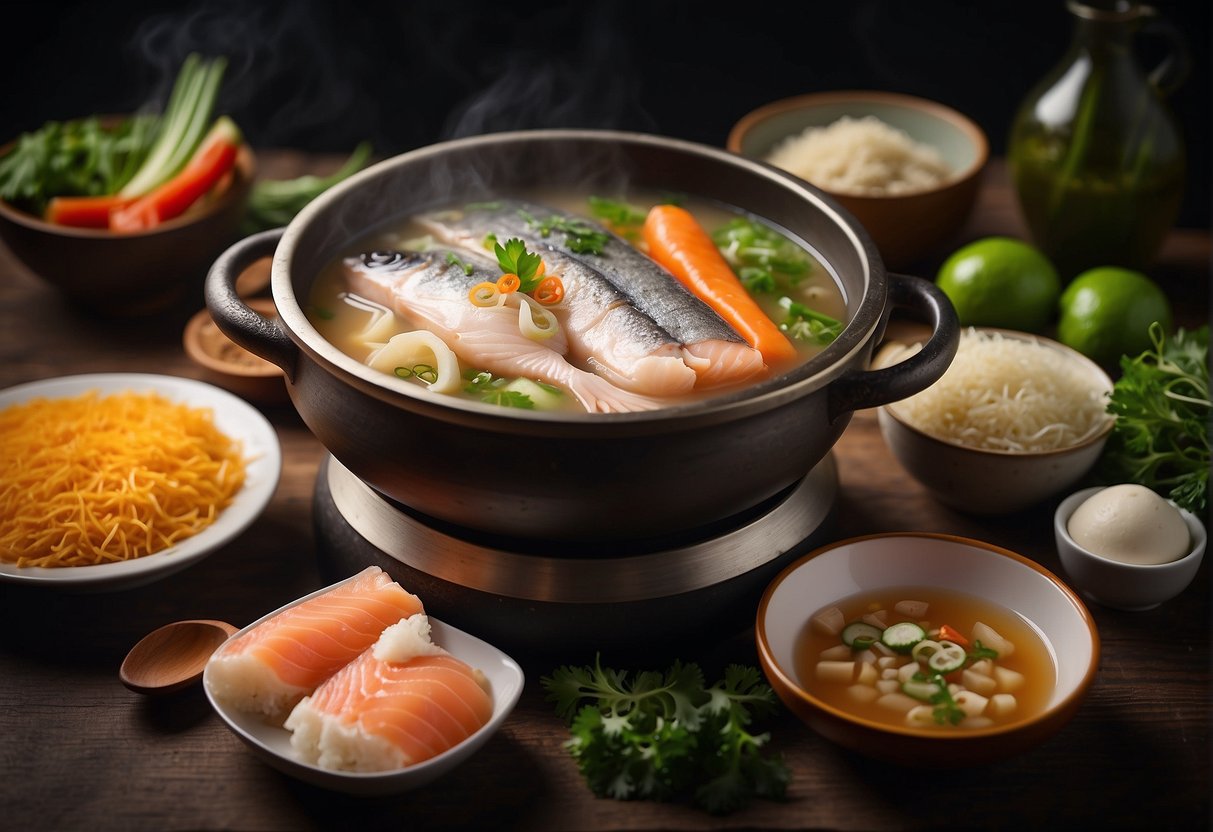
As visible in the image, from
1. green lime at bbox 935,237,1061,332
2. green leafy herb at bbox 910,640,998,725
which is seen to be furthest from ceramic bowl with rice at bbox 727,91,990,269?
green leafy herb at bbox 910,640,998,725

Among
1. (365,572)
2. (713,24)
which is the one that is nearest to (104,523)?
(365,572)

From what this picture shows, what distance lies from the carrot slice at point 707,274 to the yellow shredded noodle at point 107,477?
105 cm

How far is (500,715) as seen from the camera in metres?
1.94

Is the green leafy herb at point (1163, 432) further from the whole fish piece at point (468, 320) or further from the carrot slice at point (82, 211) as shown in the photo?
the carrot slice at point (82, 211)

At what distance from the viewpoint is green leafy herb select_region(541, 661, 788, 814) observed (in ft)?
6.44

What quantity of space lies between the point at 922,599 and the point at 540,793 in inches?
32.4

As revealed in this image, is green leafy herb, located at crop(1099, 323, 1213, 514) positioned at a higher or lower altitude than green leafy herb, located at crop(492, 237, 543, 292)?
lower

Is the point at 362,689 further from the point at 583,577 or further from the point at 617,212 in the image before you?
the point at 617,212

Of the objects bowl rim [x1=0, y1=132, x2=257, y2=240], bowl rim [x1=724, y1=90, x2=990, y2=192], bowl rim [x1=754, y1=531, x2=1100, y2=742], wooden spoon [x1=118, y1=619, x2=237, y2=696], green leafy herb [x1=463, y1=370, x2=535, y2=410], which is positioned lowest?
wooden spoon [x1=118, y1=619, x2=237, y2=696]

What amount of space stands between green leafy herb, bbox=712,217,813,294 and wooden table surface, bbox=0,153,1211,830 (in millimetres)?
770

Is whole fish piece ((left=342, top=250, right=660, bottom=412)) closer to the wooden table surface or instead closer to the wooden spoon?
the wooden table surface

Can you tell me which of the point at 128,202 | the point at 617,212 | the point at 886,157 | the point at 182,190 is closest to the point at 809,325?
the point at 617,212

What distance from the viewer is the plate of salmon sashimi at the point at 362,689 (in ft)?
6.15

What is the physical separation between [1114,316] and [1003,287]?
0.28 meters
